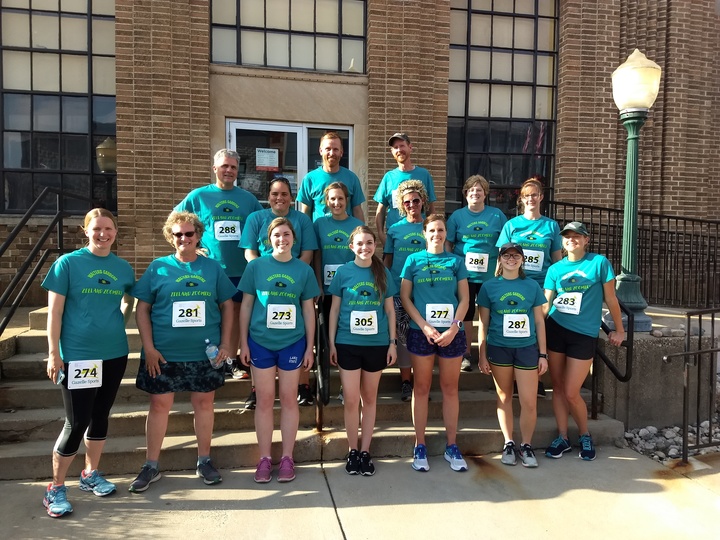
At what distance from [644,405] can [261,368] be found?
362 centimetres

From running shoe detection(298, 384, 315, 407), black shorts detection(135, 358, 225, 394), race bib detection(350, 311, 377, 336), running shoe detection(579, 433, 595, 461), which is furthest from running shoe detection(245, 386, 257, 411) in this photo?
running shoe detection(579, 433, 595, 461)

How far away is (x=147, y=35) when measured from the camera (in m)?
6.48

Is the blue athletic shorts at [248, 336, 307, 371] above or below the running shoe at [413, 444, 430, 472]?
above

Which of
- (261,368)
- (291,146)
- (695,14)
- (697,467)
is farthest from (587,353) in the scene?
(695,14)

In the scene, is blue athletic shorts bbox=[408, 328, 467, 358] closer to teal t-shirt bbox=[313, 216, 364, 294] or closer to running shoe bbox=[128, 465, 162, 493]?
teal t-shirt bbox=[313, 216, 364, 294]

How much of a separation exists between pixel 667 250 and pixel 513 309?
18.6 ft

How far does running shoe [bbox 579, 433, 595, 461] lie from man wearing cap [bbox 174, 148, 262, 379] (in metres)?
2.84

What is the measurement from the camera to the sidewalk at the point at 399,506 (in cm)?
312

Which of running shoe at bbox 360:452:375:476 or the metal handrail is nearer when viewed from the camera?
running shoe at bbox 360:452:375:476

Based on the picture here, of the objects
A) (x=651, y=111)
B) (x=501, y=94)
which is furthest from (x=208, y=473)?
(x=651, y=111)

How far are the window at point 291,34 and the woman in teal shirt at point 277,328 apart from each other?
432 centimetres

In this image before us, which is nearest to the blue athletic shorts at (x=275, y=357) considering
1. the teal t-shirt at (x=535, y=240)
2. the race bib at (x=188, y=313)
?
the race bib at (x=188, y=313)

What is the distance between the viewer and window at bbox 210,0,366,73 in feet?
22.8

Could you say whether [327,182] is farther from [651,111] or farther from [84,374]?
[651,111]
